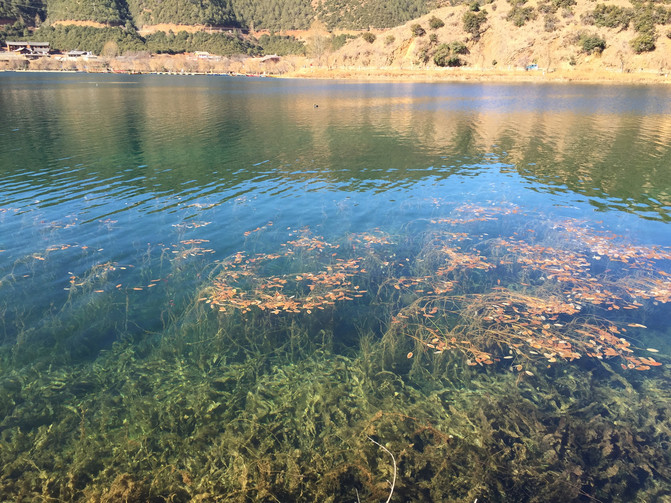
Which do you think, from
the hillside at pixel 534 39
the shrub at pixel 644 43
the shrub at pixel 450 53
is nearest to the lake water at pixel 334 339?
the shrub at pixel 644 43

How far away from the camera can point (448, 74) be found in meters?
131

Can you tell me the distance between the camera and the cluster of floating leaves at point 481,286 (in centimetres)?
1017

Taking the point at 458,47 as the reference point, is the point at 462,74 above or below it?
below

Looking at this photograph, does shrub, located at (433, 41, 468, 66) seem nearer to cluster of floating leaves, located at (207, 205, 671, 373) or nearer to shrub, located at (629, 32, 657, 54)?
shrub, located at (629, 32, 657, 54)

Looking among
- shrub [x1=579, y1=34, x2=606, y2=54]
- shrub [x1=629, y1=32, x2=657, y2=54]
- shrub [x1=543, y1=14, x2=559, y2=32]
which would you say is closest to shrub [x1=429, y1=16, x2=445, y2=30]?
shrub [x1=543, y1=14, x2=559, y2=32]

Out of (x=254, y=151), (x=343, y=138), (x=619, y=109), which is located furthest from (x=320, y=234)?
(x=619, y=109)

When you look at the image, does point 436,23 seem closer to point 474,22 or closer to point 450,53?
point 474,22

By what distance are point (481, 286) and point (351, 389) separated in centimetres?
639

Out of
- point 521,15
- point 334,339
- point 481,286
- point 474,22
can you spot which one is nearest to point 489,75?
point 521,15

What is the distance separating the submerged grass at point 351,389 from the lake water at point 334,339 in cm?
5

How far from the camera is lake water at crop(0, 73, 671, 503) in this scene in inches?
272

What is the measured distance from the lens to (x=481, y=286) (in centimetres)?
1273

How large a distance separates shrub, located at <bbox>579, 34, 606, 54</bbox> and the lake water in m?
110

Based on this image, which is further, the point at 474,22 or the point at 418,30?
the point at 418,30
